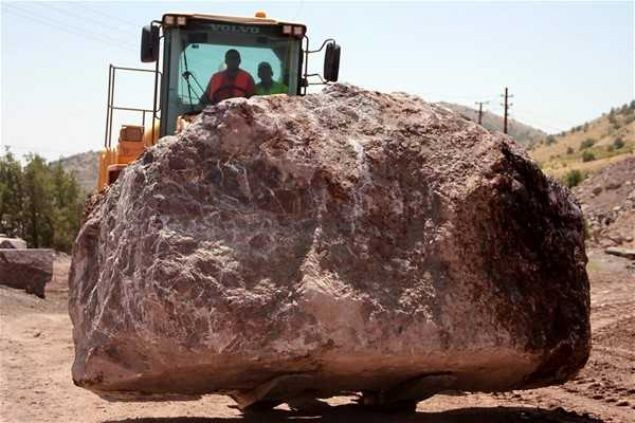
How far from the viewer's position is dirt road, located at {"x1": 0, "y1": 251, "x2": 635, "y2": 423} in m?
6.42

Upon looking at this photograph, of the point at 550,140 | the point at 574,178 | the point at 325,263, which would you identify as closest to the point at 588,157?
the point at 574,178

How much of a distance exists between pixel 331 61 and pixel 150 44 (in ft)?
5.50

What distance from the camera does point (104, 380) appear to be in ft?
17.4

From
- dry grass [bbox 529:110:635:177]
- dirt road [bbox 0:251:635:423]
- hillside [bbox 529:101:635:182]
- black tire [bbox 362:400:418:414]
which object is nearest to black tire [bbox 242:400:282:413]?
dirt road [bbox 0:251:635:423]

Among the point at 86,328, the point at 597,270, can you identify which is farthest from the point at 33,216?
the point at 86,328

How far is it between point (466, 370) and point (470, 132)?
138cm

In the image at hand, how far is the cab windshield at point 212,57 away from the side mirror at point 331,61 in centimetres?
27

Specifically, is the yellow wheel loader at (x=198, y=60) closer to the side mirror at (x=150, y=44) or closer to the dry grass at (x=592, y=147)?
the side mirror at (x=150, y=44)

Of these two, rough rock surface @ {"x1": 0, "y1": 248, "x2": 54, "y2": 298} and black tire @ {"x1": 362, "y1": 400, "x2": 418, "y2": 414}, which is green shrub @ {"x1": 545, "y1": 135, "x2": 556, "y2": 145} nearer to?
rough rock surface @ {"x1": 0, "y1": 248, "x2": 54, "y2": 298}

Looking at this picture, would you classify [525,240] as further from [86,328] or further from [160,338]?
[86,328]

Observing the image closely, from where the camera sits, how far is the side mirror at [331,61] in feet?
31.4

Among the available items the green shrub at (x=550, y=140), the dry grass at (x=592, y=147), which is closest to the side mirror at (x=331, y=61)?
the dry grass at (x=592, y=147)

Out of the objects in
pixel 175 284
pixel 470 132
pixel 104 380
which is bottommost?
pixel 104 380

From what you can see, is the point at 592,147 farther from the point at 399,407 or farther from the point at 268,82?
the point at 399,407
